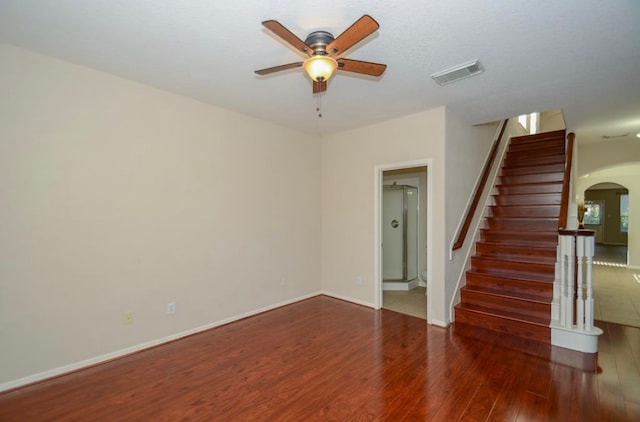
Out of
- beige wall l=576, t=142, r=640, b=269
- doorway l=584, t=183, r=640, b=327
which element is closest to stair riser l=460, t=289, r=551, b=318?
doorway l=584, t=183, r=640, b=327

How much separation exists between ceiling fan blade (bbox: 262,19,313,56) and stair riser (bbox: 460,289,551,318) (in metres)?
3.51

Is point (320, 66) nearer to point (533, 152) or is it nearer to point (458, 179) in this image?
point (458, 179)

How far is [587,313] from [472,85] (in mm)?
2556

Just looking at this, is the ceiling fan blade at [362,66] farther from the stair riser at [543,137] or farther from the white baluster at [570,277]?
the stair riser at [543,137]

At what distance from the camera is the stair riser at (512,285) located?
11.3 ft

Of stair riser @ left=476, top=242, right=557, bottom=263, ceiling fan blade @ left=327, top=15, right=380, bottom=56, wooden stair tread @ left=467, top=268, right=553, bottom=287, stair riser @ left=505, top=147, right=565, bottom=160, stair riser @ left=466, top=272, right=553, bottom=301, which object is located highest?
stair riser @ left=505, top=147, right=565, bottom=160

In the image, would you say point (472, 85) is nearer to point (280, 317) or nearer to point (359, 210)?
point (359, 210)

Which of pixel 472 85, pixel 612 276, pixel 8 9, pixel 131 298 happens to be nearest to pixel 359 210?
pixel 472 85

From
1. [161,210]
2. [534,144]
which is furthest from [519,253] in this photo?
[161,210]

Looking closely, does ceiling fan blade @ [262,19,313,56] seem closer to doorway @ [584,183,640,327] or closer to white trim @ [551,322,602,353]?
white trim @ [551,322,602,353]

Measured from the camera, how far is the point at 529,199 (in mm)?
4668

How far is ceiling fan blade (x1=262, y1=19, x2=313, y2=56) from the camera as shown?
1561 mm

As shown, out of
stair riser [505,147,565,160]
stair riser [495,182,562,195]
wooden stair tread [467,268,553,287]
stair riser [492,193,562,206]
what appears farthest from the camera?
stair riser [505,147,565,160]

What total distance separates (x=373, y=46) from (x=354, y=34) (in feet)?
2.07
